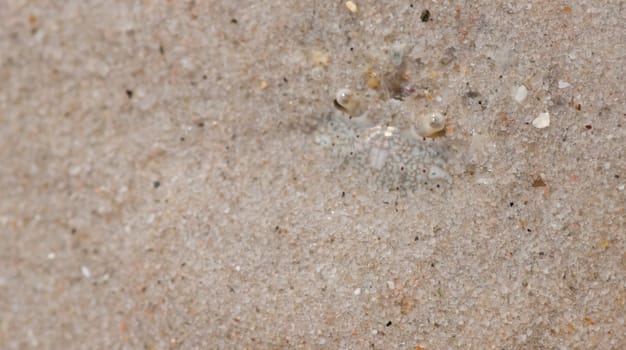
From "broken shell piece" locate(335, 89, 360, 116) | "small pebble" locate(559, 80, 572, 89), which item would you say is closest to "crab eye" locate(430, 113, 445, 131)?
"broken shell piece" locate(335, 89, 360, 116)

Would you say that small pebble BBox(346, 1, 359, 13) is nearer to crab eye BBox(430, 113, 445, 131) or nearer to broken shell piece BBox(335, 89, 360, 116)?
broken shell piece BBox(335, 89, 360, 116)

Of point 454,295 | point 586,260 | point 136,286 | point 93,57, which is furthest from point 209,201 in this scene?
point 586,260

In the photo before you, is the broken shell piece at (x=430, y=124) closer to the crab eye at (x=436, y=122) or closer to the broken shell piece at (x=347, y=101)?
the crab eye at (x=436, y=122)

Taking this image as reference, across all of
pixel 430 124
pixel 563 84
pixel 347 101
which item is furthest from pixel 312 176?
pixel 563 84

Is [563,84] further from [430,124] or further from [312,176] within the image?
[312,176]

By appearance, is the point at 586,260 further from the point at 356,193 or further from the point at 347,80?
the point at 347,80

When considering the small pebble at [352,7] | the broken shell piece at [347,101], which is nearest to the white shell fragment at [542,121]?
the broken shell piece at [347,101]
